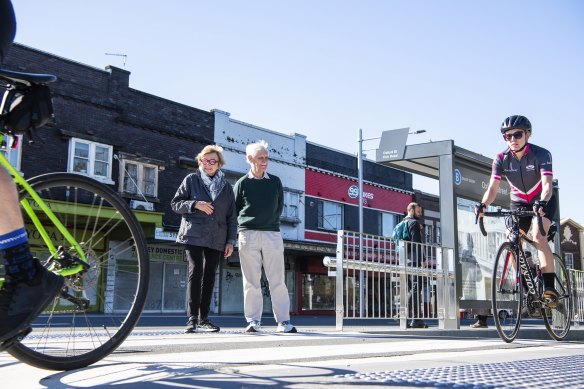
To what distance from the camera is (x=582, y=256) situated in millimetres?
57500

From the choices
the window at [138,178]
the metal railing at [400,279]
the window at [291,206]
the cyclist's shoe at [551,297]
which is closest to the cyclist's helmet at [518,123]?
the cyclist's shoe at [551,297]

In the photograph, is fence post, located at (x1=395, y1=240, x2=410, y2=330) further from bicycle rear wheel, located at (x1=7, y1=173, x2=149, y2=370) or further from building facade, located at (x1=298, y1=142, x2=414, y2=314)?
building facade, located at (x1=298, y1=142, x2=414, y2=314)

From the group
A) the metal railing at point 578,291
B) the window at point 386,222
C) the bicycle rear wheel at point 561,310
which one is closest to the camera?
the bicycle rear wheel at point 561,310

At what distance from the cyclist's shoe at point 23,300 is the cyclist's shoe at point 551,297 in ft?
15.6

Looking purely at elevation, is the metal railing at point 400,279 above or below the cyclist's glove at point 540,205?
below

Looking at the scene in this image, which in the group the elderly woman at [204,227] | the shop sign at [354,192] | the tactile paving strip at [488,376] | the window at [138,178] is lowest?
the tactile paving strip at [488,376]

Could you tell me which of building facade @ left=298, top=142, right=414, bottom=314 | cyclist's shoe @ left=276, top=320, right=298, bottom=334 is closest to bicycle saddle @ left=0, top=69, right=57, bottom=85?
cyclist's shoe @ left=276, top=320, right=298, bottom=334

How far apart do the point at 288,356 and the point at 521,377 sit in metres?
1.22

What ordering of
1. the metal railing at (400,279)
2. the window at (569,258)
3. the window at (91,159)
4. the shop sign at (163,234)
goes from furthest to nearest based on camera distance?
the window at (569,258) → the shop sign at (163,234) → the window at (91,159) → the metal railing at (400,279)

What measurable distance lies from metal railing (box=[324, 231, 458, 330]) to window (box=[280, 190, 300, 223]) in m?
21.9

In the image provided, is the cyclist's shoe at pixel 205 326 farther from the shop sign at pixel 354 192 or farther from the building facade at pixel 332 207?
the shop sign at pixel 354 192

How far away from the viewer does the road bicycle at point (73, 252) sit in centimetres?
254

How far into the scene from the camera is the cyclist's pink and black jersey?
5943 mm

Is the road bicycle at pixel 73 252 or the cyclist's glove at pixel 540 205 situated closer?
the road bicycle at pixel 73 252
